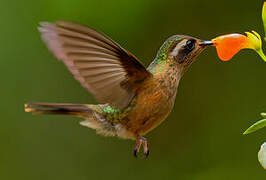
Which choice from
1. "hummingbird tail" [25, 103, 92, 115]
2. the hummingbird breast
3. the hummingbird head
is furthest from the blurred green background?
"hummingbird tail" [25, 103, 92, 115]

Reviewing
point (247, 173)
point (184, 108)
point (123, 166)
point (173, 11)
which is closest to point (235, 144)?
point (247, 173)

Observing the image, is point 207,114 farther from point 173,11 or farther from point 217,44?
point 217,44

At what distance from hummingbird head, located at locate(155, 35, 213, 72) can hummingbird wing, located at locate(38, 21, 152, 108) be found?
0.71 feet

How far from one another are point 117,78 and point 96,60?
19 centimetres

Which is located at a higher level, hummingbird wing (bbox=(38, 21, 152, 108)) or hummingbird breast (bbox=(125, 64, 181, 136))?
hummingbird wing (bbox=(38, 21, 152, 108))

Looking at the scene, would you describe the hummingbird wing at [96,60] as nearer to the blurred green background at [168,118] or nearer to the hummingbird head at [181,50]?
the hummingbird head at [181,50]

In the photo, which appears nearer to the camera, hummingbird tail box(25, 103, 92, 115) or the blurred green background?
hummingbird tail box(25, 103, 92, 115)

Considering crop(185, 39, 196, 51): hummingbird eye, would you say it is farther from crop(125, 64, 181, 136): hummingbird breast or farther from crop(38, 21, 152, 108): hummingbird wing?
crop(38, 21, 152, 108): hummingbird wing

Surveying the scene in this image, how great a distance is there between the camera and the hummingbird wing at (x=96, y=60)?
78.2 inches

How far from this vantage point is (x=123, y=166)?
454 cm

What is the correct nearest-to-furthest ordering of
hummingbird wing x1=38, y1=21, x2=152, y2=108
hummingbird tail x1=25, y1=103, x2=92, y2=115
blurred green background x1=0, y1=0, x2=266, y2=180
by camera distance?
hummingbird wing x1=38, y1=21, x2=152, y2=108 < hummingbird tail x1=25, y1=103, x2=92, y2=115 < blurred green background x1=0, y1=0, x2=266, y2=180

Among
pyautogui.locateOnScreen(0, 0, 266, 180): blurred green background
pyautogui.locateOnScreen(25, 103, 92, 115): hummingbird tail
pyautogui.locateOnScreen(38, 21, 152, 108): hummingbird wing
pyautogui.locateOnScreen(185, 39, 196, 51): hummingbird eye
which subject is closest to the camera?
pyautogui.locateOnScreen(38, 21, 152, 108): hummingbird wing

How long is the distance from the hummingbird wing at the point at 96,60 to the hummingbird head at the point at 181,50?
0.22m

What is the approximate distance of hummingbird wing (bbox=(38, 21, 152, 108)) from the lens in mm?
1986
